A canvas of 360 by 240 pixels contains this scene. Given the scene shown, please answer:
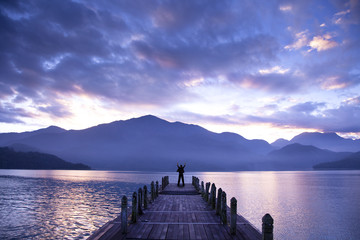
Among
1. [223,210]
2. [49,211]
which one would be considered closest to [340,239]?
[223,210]

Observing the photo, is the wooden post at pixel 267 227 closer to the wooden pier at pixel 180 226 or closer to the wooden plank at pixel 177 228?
the wooden pier at pixel 180 226

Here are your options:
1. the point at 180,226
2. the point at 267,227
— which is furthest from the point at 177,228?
the point at 267,227

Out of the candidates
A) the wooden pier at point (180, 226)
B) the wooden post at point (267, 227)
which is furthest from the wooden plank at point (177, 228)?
the wooden post at point (267, 227)

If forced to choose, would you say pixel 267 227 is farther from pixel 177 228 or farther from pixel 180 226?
pixel 180 226

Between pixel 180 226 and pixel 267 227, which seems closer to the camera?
pixel 267 227

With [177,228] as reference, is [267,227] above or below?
above

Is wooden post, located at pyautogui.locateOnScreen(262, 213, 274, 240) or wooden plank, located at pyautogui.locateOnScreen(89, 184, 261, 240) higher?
wooden post, located at pyautogui.locateOnScreen(262, 213, 274, 240)

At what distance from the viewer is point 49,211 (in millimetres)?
34031

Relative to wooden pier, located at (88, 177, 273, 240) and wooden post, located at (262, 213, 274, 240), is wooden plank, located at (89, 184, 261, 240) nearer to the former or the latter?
wooden pier, located at (88, 177, 273, 240)

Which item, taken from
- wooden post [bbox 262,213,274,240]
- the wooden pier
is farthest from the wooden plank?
wooden post [bbox 262,213,274,240]

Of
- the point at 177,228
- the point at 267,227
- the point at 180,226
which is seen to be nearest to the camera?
the point at 267,227

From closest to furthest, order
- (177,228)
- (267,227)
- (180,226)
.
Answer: (267,227) < (177,228) < (180,226)

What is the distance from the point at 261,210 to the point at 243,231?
99.5ft

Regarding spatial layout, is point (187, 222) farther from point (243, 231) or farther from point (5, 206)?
point (5, 206)
